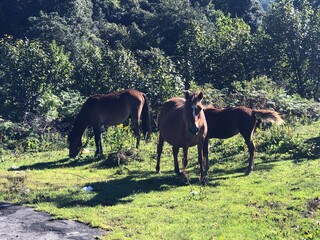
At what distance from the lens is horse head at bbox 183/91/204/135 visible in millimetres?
10523

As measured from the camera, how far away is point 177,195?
33.9ft

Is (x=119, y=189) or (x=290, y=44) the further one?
(x=290, y=44)

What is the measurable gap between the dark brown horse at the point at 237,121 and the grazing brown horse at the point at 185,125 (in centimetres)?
93


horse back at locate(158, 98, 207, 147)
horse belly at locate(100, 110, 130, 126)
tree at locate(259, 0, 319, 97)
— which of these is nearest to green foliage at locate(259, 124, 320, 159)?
horse back at locate(158, 98, 207, 147)

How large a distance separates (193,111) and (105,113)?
588 centimetres

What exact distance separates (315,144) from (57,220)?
28.0 ft

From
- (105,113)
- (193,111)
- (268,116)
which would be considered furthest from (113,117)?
(193,111)

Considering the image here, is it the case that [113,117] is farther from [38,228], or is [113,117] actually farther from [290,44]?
[290,44]

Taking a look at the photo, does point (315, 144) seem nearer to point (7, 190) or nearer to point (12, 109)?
point (7, 190)

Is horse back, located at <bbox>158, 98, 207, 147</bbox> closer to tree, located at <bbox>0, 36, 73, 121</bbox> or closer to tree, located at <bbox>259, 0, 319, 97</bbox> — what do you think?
tree, located at <bbox>0, 36, 73, 121</bbox>

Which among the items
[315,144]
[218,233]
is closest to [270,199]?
[218,233]

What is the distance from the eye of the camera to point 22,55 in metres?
22.8

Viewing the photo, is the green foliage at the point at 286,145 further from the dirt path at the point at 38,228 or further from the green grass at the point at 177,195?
the dirt path at the point at 38,228

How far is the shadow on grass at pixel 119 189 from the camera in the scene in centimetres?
1004
